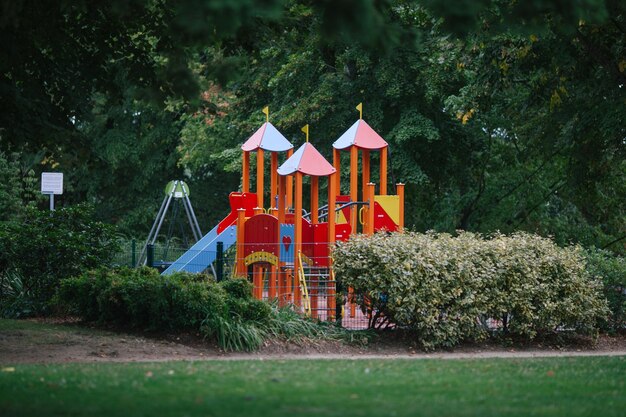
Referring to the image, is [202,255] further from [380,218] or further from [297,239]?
[380,218]

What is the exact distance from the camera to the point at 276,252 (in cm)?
1770

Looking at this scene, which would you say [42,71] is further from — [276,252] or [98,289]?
[276,252]

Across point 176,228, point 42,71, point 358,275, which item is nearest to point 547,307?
point 358,275

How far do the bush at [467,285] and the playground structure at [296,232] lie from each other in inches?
31.7

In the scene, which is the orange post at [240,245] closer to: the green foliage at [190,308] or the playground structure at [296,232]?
the playground structure at [296,232]

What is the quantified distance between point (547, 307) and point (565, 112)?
A: 7699mm

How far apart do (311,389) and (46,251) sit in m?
9.52

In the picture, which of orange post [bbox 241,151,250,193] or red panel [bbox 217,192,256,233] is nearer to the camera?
red panel [bbox 217,192,256,233]

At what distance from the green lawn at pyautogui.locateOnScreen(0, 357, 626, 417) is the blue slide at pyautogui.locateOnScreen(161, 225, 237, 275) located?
7745mm

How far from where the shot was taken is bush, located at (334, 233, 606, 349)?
14.9m

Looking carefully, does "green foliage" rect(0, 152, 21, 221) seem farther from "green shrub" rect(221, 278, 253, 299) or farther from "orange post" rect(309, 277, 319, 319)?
"green shrub" rect(221, 278, 253, 299)

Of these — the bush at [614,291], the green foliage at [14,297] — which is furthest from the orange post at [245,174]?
the bush at [614,291]

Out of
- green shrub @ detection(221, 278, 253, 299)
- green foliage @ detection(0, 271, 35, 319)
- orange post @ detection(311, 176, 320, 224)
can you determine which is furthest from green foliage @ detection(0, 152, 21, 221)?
green shrub @ detection(221, 278, 253, 299)

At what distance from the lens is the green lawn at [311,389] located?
25.7 ft
